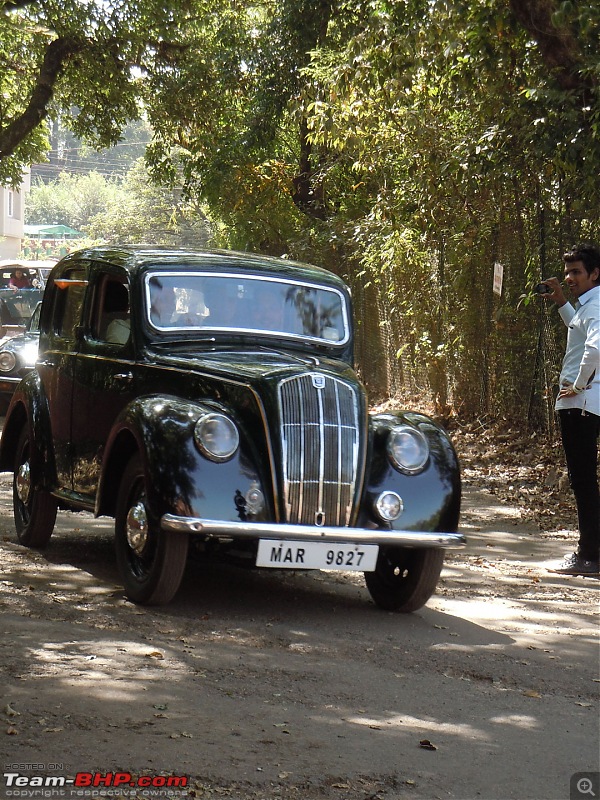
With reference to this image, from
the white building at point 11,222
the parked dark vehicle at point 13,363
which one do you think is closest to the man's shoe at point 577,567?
the parked dark vehicle at point 13,363

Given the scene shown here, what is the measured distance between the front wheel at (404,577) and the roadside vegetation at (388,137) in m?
4.75

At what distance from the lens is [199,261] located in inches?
301

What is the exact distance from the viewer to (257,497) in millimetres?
6203

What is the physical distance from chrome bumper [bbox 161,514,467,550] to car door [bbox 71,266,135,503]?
1345 millimetres

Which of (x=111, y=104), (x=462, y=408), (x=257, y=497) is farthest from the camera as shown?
(x=111, y=104)

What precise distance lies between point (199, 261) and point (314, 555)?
233 centimetres

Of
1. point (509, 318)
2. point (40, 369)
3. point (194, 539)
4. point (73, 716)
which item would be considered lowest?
point (73, 716)

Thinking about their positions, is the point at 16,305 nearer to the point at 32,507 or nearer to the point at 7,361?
the point at 7,361

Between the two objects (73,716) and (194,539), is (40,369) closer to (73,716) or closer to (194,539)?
(194,539)

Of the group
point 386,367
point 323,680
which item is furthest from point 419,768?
point 386,367

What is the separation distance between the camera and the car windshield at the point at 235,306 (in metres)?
7.41

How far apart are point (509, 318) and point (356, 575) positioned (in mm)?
6605

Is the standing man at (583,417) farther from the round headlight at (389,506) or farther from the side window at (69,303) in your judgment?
the side window at (69,303)

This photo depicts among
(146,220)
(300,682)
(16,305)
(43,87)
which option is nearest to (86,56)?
(43,87)
